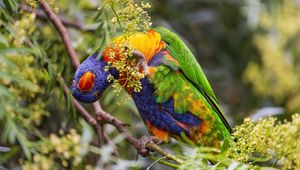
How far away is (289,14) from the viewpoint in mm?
3639

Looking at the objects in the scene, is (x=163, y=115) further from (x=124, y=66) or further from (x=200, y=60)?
(x=200, y=60)

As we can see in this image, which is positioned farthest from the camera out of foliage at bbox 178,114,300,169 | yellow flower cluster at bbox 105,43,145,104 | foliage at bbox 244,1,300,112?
foliage at bbox 244,1,300,112

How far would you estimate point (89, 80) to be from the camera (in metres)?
1.90

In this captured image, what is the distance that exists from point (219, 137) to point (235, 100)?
5.59 feet

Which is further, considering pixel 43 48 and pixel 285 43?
pixel 285 43

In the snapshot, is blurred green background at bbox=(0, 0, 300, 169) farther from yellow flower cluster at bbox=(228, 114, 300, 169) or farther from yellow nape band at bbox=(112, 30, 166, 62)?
yellow flower cluster at bbox=(228, 114, 300, 169)

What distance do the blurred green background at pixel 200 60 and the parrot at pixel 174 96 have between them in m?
0.11

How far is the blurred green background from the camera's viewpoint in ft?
6.66

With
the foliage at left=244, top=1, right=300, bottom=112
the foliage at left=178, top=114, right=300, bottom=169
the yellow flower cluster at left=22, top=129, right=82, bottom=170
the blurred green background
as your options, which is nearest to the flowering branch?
the blurred green background

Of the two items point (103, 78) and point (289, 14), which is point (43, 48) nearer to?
point (103, 78)

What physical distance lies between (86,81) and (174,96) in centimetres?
31

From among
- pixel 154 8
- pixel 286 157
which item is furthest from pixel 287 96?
pixel 286 157

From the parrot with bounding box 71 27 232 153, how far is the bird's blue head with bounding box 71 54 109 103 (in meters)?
0.12

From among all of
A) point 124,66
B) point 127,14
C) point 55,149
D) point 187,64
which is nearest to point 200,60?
point 187,64
